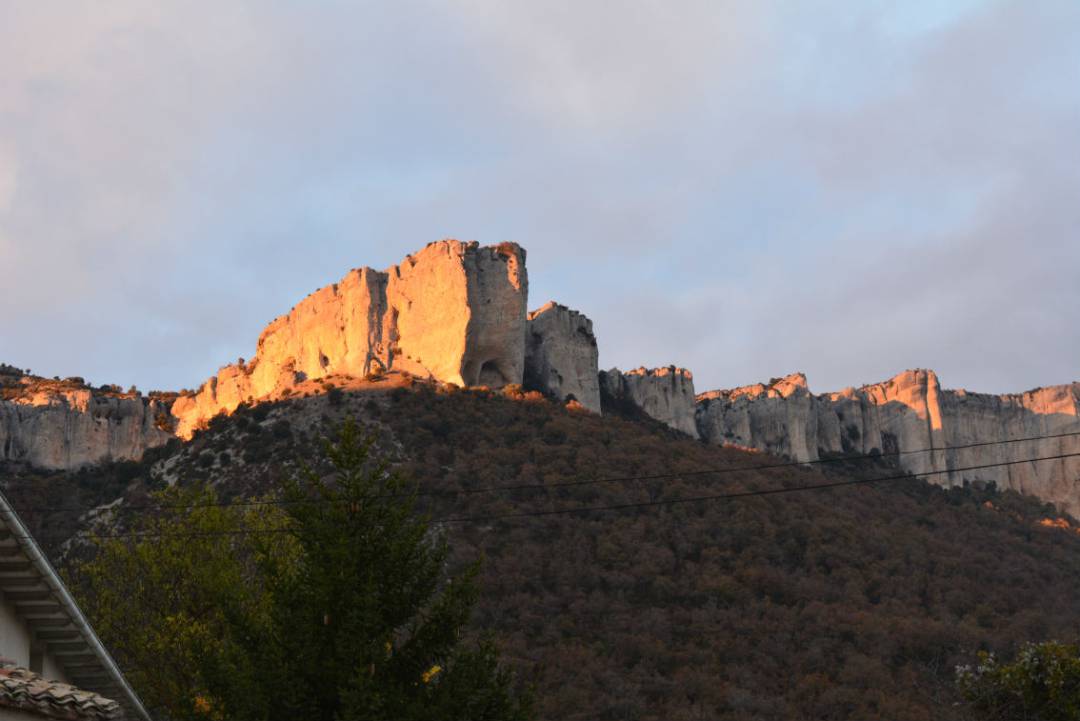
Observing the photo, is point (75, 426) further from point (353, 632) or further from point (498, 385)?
point (353, 632)

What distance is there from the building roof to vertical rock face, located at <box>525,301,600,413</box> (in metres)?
64.9

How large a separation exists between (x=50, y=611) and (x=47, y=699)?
2358 millimetres

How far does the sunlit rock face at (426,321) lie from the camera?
74562mm

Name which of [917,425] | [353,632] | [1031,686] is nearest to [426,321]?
[917,425]

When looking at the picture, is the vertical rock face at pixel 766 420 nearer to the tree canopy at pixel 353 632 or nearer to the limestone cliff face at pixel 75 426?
the limestone cliff face at pixel 75 426

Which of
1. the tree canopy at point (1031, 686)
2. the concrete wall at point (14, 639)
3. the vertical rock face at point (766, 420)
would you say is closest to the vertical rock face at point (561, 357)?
the vertical rock face at point (766, 420)

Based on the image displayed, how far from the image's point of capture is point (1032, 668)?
66.1 feet

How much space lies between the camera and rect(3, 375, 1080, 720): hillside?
40.2 metres

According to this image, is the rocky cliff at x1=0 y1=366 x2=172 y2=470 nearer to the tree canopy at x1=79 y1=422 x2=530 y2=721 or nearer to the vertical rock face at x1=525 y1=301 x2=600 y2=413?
the vertical rock face at x1=525 y1=301 x2=600 y2=413

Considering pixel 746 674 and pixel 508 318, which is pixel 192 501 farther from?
pixel 508 318

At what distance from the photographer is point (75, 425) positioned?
80812 mm

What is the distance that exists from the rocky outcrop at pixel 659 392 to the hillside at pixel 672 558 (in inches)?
528

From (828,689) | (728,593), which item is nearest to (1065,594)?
(728,593)

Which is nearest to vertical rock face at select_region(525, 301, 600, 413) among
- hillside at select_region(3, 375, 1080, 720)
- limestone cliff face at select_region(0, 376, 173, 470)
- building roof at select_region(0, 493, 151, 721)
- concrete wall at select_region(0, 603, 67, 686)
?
hillside at select_region(3, 375, 1080, 720)
